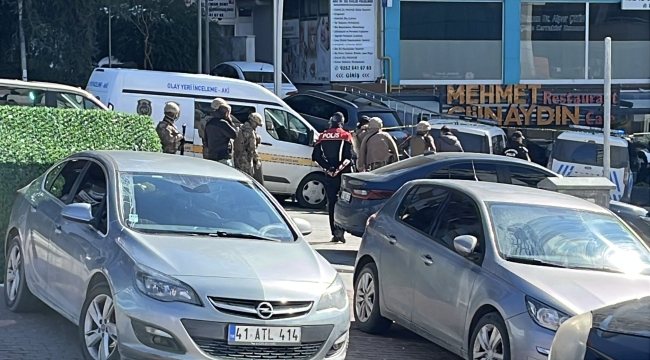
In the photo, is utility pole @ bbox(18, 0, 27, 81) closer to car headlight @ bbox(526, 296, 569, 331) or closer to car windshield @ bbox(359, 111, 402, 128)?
car windshield @ bbox(359, 111, 402, 128)

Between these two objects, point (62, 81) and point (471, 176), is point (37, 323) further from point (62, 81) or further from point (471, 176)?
point (62, 81)

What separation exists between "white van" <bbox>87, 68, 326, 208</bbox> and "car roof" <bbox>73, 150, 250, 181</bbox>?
875cm

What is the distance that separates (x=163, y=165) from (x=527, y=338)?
3.02 metres

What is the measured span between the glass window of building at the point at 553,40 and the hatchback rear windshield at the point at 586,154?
11.1m

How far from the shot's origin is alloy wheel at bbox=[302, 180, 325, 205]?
17000mm

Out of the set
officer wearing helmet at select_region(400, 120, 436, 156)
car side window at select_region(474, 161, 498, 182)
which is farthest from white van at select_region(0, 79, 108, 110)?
car side window at select_region(474, 161, 498, 182)

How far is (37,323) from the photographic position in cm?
773

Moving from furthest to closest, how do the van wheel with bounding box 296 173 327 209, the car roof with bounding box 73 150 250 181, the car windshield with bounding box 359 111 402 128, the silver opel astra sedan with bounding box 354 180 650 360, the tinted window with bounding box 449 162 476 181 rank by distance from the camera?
the car windshield with bounding box 359 111 402 128
the van wheel with bounding box 296 173 327 209
the tinted window with bounding box 449 162 476 181
the car roof with bounding box 73 150 250 181
the silver opel astra sedan with bounding box 354 180 650 360

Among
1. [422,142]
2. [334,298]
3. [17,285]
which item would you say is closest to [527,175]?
[422,142]

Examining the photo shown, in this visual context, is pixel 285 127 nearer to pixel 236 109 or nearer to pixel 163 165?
pixel 236 109

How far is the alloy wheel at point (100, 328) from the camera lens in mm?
6100

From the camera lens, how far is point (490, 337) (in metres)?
6.69

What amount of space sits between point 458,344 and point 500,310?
625 mm

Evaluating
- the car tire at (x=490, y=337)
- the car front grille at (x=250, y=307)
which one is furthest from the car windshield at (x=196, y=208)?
the car tire at (x=490, y=337)
